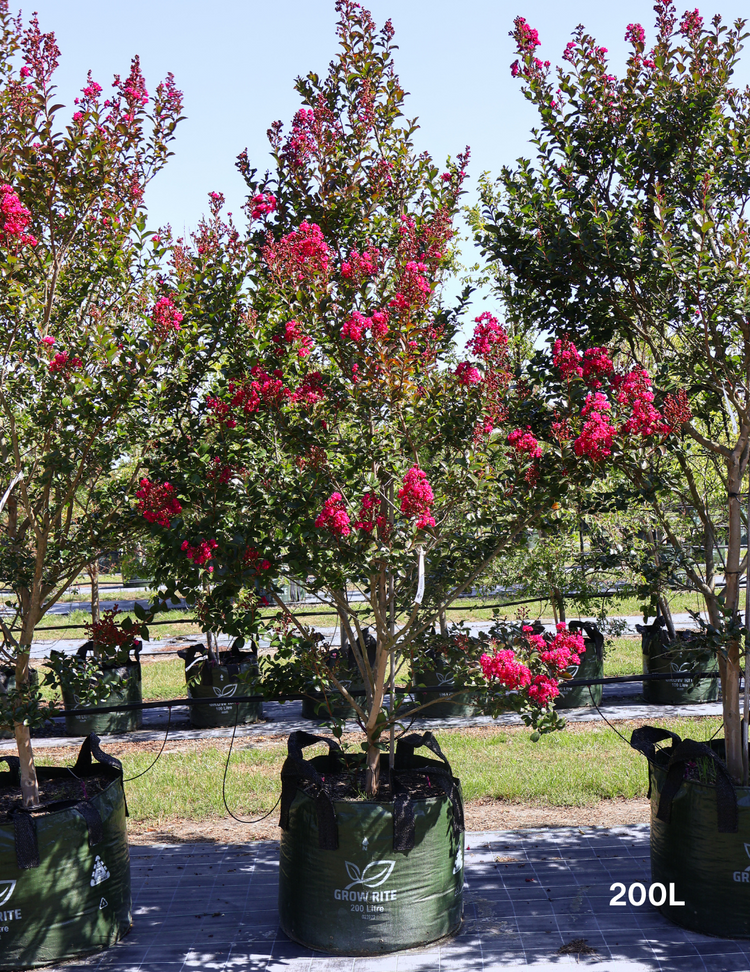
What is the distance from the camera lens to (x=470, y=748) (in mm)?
7574

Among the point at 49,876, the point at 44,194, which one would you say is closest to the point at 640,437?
the point at 44,194

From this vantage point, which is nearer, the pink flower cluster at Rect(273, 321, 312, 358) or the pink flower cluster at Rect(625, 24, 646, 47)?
the pink flower cluster at Rect(273, 321, 312, 358)

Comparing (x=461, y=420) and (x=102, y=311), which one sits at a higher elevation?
(x=102, y=311)

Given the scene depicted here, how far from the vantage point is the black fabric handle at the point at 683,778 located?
4.07 metres

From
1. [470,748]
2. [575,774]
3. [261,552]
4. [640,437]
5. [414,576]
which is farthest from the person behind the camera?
[470,748]

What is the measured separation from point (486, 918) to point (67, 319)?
12.6ft

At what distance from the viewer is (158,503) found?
3.97 m

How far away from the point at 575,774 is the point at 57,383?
483 centimetres

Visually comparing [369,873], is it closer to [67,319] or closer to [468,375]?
[468,375]

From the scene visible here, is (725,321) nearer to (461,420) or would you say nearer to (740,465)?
(740,465)

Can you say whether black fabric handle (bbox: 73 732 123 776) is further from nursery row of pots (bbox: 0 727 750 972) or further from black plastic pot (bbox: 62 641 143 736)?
black plastic pot (bbox: 62 641 143 736)

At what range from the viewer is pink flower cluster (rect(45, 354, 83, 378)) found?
160 inches

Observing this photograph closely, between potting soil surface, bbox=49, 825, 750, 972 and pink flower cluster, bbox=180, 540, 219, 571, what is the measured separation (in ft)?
6.12

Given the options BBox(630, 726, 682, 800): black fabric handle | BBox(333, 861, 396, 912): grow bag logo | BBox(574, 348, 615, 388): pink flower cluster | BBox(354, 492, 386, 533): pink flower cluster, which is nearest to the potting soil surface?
BBox(333, 861, 396, 912): grow bag logo
